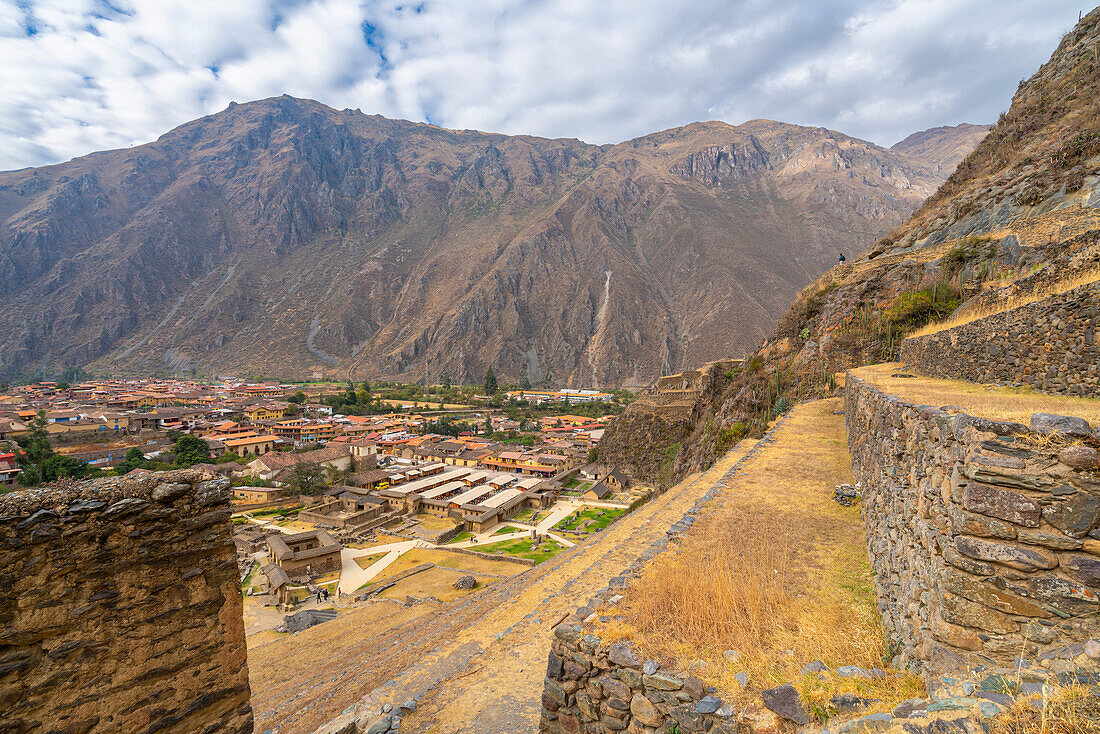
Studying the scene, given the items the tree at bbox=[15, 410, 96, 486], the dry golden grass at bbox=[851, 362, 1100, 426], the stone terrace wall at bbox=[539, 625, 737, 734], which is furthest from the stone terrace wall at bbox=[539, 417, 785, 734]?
the tree at bbox=[15, 410, 96, 486]

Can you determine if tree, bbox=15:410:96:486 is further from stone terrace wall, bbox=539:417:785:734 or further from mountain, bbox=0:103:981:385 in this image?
mountain, bbox=0:103:981:385

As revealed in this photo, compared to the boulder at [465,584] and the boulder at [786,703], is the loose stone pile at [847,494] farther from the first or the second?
the boulder at [465,584]

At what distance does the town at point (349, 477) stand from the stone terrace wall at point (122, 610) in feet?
1.48

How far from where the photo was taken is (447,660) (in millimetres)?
7820

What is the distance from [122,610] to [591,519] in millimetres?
29536

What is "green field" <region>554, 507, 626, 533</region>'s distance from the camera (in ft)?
96.1

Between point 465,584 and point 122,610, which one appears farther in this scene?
point 465,584

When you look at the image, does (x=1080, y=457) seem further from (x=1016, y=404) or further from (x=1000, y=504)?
(x=1016, y=404)

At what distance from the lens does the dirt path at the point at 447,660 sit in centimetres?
630

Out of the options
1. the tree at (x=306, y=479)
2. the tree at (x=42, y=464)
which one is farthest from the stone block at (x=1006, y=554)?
the tree at (x=42, y=464)

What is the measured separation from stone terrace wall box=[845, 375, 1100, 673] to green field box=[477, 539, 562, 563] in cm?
2281

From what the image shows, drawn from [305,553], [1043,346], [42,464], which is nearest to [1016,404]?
[1043,346]

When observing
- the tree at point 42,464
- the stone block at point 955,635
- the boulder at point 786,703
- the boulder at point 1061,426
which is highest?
the boulder at point 1061,426

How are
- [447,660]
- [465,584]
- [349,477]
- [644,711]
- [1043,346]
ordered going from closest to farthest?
[644,711] < [1043,346] < [447,660] < [465,584] < [349,477]
